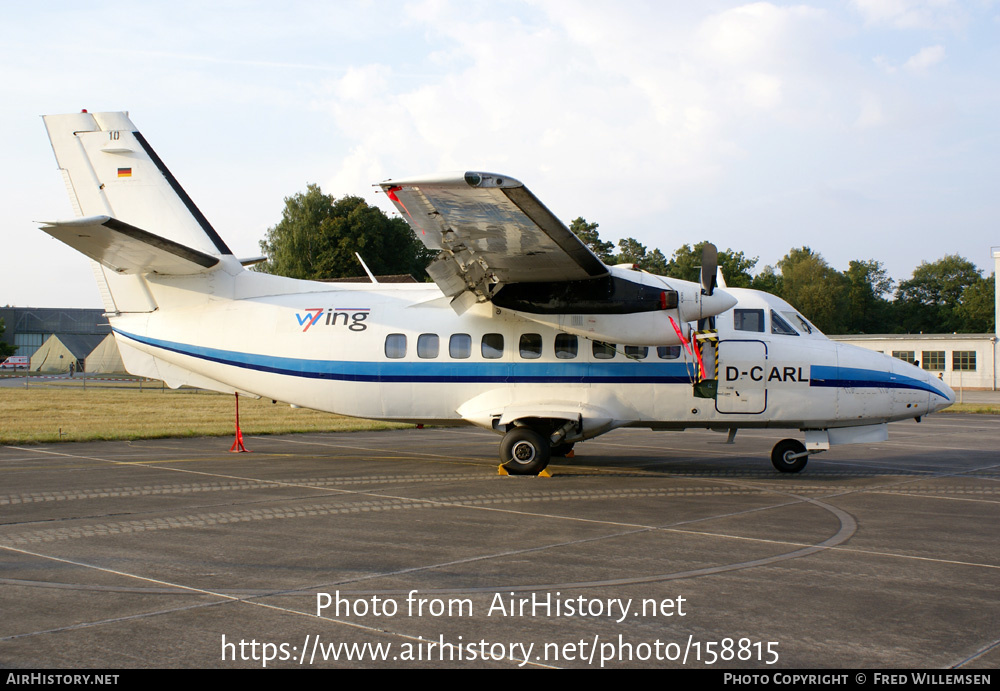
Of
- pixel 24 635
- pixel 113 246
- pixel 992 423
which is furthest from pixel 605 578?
pixel 992 423

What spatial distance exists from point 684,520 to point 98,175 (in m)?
12.0

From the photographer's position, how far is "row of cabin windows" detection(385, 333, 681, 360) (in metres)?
13.3

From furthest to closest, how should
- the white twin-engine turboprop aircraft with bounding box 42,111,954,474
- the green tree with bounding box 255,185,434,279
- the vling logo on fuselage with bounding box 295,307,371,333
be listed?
the green tree with bounding box 255,185,434,279 → the vling logo on fuselage with bounding box 295,307,371,333 → the white twin-engine turboprop aircraft with bounding box 42,111,954,474

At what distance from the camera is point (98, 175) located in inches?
568

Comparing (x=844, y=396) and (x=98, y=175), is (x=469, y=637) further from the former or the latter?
(x=98, y=175)

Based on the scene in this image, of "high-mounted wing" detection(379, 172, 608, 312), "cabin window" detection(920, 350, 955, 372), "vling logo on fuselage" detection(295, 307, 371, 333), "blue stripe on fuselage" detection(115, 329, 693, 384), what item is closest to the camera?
"high-mounted wing" detection(379, 172, 608, 312)

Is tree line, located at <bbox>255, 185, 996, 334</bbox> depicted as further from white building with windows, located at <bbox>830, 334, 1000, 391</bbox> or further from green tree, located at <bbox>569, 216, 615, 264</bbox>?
white building with windows, located at <bbox>830, 334, 1000, 391</bbox>

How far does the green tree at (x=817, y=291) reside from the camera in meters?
81.8

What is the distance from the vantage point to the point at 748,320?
13.4m

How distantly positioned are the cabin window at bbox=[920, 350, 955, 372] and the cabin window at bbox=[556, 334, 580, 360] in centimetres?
4671

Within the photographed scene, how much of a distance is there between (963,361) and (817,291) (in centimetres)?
3342

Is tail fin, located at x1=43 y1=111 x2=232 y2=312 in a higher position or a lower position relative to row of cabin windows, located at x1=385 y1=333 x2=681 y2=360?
higher

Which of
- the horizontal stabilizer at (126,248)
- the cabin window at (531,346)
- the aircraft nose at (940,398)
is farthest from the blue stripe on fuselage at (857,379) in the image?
the horizontal stabilizer at (126,248)

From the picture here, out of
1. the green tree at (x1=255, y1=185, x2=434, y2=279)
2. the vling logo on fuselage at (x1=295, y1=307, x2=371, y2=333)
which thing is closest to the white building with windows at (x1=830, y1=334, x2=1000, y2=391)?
the green tree at (x1=255, y1=185, x2=434, y2=279)
